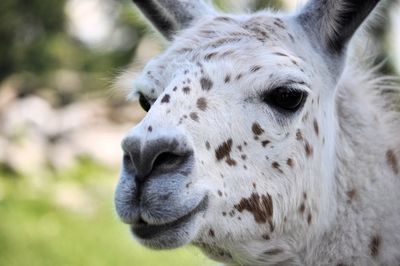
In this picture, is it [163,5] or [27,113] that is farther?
[27,113]

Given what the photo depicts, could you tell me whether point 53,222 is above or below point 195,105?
below

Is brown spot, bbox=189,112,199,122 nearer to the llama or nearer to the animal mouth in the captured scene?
the llama

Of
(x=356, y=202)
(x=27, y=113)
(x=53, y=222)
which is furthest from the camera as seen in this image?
(x=27, y=113)

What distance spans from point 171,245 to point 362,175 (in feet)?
4.28

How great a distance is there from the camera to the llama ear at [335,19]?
398 cm

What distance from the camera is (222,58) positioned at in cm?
370

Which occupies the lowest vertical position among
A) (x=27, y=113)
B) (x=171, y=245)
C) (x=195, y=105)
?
(x=27, y=113)

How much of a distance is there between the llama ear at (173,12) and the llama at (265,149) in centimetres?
28

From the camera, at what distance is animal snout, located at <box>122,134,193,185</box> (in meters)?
3.27

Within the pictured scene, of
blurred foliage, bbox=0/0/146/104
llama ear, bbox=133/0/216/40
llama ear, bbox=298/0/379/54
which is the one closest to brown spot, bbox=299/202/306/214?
llama ear, bbox=298/0/379/54

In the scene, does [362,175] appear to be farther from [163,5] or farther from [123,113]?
[123,113]

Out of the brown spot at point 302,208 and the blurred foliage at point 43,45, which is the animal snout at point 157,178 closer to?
the brown spot at point 302,208

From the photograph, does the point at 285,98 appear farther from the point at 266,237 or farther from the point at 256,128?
the point at 266,237

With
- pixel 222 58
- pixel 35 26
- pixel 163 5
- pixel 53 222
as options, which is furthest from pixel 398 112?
pixel 35 26
